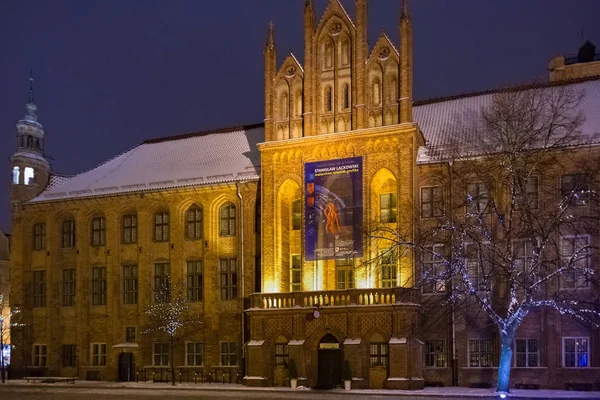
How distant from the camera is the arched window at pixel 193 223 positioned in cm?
5306

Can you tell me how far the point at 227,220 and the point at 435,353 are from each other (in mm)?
15656

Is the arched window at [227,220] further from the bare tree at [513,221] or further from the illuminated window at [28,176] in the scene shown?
the illuminated window at [28,176]

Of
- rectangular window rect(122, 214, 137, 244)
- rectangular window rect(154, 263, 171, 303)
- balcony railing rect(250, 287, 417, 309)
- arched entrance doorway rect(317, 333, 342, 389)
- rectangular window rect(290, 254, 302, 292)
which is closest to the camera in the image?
balcony railing rect(250, 287, 417, 309)

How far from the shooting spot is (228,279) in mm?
51656

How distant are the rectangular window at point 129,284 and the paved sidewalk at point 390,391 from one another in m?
5.91

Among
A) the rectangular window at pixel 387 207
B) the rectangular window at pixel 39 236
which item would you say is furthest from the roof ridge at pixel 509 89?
the rectangular window at pixel 39 236

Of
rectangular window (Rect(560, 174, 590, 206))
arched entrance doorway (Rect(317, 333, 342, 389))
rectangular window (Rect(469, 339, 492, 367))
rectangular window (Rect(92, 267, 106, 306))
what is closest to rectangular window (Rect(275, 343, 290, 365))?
arched entrance doorway (Rect(317, 333, 342, 389))

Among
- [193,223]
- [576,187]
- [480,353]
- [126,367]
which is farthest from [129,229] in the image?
[576,187]

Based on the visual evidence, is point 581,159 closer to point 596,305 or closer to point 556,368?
point 596,305

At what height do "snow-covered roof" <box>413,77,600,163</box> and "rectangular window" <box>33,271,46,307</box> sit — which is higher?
"snow-covered roof" <box>413,77,600,163</box>

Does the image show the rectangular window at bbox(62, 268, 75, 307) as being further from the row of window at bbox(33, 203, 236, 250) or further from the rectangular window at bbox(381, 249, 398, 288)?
the rectangular window at bbox(381, 249, 398, 288)

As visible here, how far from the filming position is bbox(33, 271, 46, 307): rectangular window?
58281 mm

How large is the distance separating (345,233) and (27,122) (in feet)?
106

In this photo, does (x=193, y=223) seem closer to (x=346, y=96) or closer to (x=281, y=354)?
(x=281, y=354)
